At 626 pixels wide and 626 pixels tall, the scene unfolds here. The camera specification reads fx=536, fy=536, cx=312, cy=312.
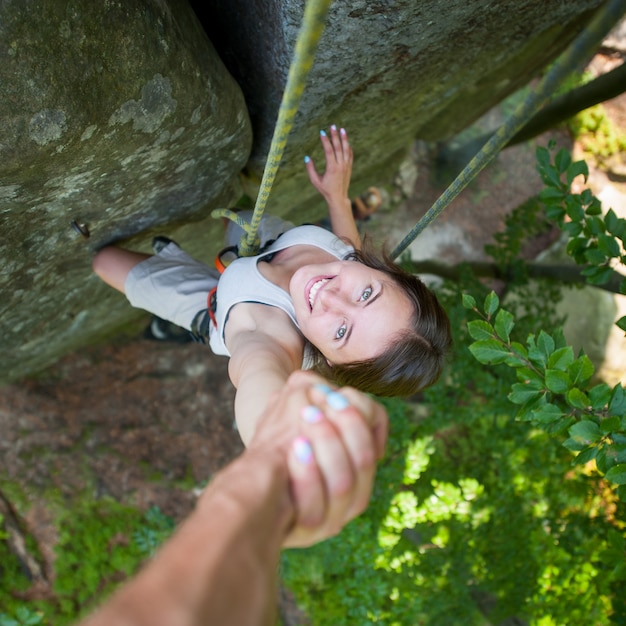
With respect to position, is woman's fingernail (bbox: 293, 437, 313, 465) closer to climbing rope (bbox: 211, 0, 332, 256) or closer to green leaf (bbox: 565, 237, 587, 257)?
climbing rope (bbox: 211, 0, 332, 256)

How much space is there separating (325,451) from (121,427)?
12.9 feet

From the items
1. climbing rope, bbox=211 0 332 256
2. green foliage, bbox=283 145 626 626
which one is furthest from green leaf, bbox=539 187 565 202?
climbing rope, bbox=211 0 332 256

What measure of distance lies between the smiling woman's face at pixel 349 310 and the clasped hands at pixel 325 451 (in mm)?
875

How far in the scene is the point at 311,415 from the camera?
81 cm

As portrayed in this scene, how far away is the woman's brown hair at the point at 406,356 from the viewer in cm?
182

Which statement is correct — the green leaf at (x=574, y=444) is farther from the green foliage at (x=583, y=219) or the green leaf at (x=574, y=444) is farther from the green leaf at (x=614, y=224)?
the green leaf at (x=614, y=224)

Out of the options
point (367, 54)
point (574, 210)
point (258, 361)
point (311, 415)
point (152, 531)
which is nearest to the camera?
point (311, 415)

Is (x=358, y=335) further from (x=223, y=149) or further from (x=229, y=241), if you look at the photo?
(x=229, y=241)

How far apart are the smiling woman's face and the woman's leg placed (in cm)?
Result: 94

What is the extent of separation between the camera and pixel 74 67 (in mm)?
1355

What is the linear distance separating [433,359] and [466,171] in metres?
0.77

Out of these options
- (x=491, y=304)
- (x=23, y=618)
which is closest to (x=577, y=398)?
(x=491, y=304)

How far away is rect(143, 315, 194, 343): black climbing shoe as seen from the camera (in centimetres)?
402

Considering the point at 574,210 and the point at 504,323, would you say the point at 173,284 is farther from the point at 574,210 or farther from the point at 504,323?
the point at 574,210
